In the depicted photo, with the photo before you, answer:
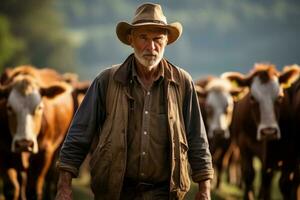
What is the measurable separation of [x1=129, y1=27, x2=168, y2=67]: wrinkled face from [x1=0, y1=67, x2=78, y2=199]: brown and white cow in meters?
5.37

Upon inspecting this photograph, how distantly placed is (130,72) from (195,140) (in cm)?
72

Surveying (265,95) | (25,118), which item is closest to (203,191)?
(25,118)

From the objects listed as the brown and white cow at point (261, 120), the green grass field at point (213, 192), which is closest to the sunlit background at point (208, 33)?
the green grass field at point (213, 192)

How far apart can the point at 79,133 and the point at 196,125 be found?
894mm

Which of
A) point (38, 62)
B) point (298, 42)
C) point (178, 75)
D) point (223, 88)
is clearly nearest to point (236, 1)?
point (298, 42)

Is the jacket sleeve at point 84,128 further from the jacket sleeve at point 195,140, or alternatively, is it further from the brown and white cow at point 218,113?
the brown and white cow at point 218,113

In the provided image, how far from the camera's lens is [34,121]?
1182 cm

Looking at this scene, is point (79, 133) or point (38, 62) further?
point (38, 62)

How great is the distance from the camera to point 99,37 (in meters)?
140

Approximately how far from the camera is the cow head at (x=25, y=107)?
37.3 feet

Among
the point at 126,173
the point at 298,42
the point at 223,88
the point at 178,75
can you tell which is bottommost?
the point at 126,173

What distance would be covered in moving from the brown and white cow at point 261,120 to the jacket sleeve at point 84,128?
620cm

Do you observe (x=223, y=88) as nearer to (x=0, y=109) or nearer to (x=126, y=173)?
(x=0, y=109)

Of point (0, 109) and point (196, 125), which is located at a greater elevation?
point (0, 109)
